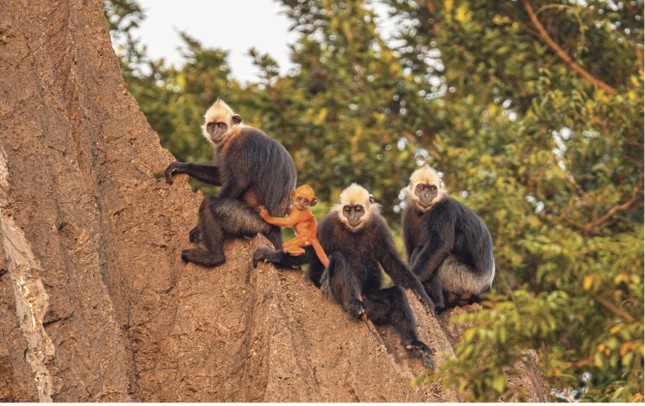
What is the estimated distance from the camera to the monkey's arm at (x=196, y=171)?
9.21 metres

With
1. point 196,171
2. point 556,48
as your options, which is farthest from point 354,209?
point 556,48

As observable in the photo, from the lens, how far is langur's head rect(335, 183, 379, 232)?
928 centimetres

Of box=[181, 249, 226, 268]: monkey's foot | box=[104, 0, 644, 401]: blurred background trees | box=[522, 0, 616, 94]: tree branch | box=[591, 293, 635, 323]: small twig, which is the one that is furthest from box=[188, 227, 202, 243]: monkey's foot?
box=[522, 0, 616, 94]: tree branch

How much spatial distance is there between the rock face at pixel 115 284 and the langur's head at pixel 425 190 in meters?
1.55

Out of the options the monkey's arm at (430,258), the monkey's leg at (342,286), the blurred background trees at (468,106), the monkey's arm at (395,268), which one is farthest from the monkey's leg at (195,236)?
the blurred background trees at (468,106)

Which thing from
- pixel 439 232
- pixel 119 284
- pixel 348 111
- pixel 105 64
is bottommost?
pixel 348 111

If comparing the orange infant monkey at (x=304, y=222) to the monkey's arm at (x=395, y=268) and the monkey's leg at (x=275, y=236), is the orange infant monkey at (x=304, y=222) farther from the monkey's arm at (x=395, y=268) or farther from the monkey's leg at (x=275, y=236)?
the monkey's arm at (x=395, y=268)

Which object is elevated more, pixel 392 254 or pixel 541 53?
pixel 392 254

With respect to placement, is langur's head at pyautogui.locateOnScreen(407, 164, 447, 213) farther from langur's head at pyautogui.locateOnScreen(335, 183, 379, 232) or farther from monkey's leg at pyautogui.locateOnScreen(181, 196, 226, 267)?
monkey's leg at pyautogui.locateOnScreen(181, 196, 226, 267)

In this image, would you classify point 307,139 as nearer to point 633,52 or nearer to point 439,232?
point 633,52

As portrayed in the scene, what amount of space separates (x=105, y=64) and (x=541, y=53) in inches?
374

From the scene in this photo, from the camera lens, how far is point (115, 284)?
28.6 feet

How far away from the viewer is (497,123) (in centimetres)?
1694

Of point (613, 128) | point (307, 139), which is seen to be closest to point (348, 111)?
point (307, 139)
